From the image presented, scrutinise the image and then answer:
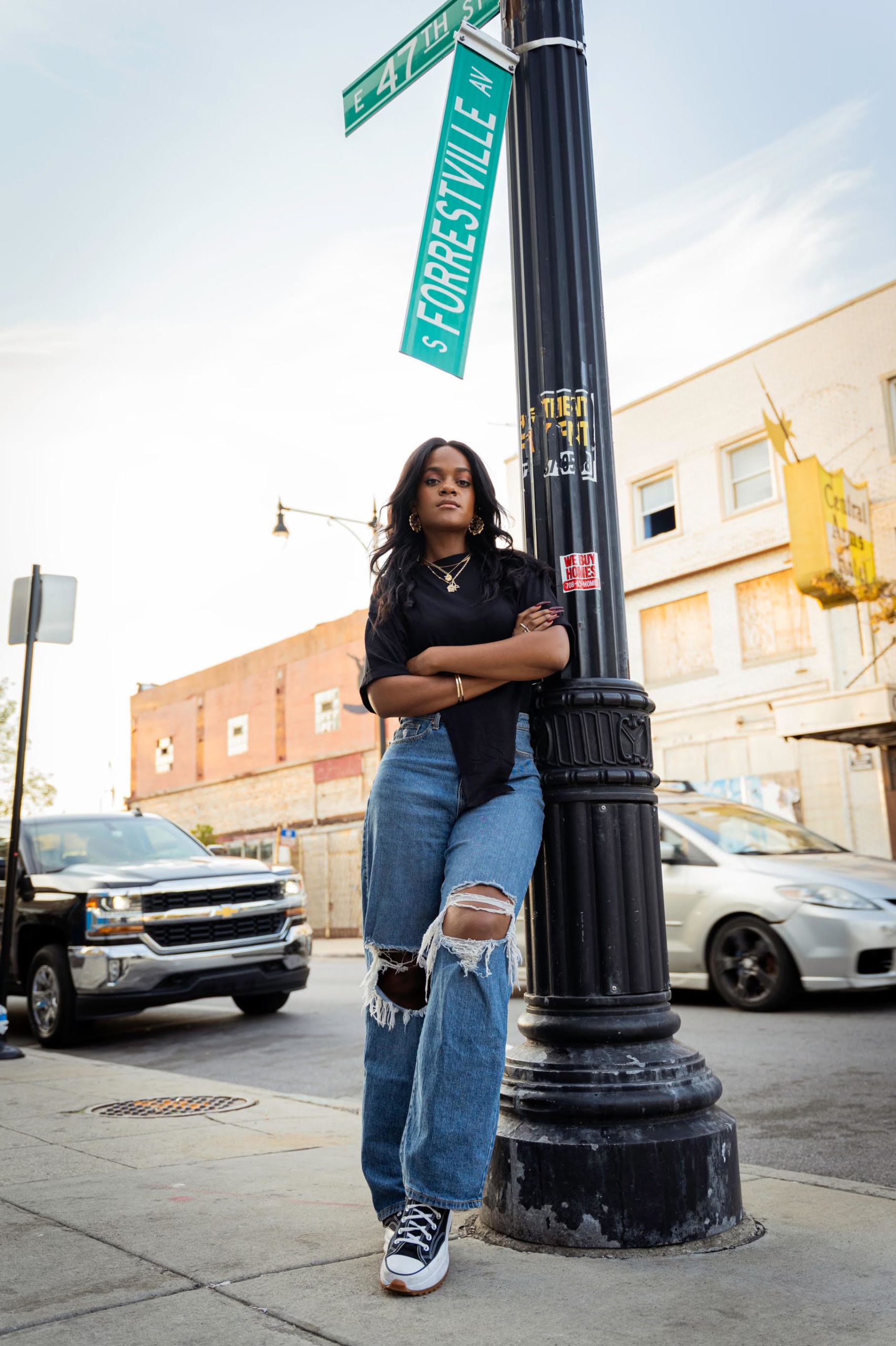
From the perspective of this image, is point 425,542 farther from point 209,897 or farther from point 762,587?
point 762,587

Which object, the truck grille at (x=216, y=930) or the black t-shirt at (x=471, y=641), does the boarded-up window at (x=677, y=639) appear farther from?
the black t-shirt at (x=471, y=641)

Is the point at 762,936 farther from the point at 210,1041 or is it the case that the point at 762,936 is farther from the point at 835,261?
the point at 835,261

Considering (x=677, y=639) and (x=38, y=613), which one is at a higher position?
(x=677, y=639)

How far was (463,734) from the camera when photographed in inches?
119

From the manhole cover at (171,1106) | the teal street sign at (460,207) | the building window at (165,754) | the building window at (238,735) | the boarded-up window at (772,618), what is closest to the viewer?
the teal street sign at (460,207)

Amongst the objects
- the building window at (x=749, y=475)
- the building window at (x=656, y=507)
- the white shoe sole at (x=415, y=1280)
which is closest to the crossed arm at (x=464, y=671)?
the white shoe sole at (x=415, y=1280)

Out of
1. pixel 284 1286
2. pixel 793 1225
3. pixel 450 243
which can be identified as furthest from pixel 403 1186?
pixel 450 243

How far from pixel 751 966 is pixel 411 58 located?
6489 mm

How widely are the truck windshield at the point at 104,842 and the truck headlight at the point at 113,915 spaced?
36.8 inches

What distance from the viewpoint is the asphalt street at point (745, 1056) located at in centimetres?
Result: 479

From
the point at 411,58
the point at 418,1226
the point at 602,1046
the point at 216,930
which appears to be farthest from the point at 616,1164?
the point at 216,930

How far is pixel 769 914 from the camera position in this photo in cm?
849

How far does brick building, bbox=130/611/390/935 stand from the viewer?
32000 mm

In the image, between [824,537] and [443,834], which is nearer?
[443,834]
